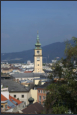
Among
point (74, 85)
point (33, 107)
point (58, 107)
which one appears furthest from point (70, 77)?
point (33, 107)

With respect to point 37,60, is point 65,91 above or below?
below

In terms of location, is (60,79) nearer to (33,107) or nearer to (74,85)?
(74,85)

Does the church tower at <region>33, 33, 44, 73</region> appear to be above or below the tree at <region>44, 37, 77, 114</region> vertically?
above

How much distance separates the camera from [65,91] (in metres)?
9.45

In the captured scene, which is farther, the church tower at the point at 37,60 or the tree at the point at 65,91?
the church tower at the point at 37,60

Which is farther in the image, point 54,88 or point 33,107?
point 33,107

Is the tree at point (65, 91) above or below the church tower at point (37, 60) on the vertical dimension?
below

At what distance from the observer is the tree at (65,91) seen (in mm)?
9297

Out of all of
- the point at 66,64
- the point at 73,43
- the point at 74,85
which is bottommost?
the point at 74,85

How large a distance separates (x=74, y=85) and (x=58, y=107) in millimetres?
775

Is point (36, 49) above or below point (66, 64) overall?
above

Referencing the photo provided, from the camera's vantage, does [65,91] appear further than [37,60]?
No

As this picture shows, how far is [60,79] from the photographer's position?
1018 centimetres

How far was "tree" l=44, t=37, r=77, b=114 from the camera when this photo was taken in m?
9.30
